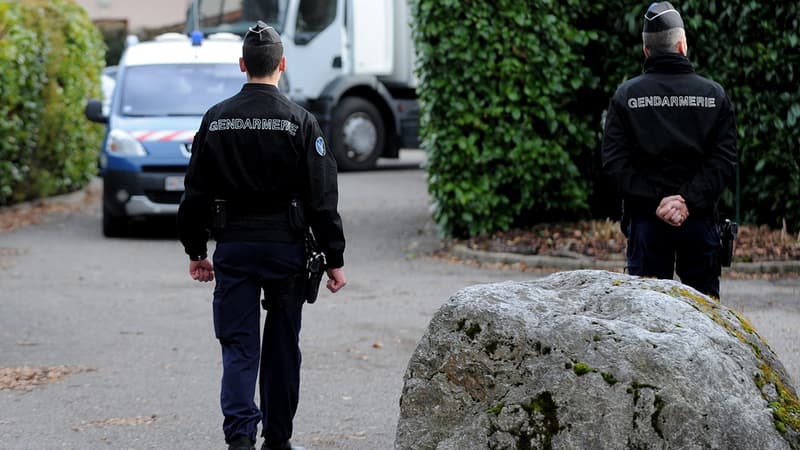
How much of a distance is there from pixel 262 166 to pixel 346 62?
616 inches

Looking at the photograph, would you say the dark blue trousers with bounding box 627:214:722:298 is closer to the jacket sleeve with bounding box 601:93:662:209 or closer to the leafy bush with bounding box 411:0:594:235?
the jacket sleeve with bounding box 601:93:662:209

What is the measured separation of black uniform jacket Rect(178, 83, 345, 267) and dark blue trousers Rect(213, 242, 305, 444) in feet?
0.31

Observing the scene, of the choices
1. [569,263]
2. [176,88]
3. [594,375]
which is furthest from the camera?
[176,88]

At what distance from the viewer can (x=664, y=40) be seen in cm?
587

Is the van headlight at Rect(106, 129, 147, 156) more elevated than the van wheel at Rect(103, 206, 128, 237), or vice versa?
the van headlight at Rect(106, 129, 147, 156)

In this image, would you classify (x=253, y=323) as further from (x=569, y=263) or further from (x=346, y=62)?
(x=346, y=62)

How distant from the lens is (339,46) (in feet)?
67.5

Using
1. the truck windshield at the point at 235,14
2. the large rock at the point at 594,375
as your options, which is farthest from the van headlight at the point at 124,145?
the large rock at the point at 594,375

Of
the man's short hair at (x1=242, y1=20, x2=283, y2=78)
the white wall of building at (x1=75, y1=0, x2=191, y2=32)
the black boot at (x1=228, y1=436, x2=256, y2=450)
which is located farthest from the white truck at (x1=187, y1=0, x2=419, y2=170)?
the white wall of building at (x1=75, y1=0, x2=191, y2=32)

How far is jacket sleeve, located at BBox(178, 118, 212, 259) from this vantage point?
5.21 meters

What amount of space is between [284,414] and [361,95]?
1598cm

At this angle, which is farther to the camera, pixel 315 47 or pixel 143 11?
pixel 143 11

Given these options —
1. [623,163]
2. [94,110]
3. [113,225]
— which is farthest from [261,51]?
[94,110]

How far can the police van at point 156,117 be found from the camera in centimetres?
1379
